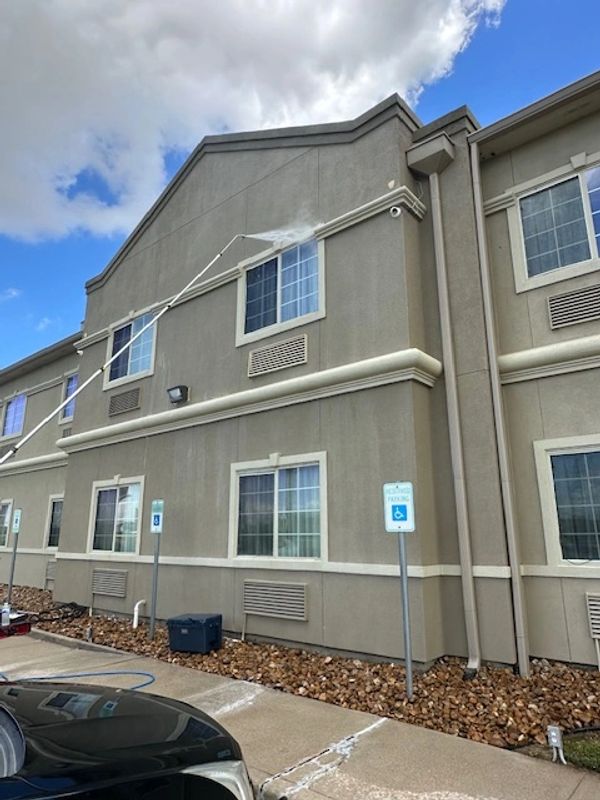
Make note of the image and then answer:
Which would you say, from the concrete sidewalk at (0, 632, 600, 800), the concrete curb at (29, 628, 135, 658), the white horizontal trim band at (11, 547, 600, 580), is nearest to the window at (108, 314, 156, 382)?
the white horizontal trim band at (11, 547, 600, 580)

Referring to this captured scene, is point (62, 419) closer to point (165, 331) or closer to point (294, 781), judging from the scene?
point (165, 331)

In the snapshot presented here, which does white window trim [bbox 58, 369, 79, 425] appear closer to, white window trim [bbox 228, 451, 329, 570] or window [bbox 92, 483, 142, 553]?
window [bbox 92, 483, 142, 553]

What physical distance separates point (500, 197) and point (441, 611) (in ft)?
18.7

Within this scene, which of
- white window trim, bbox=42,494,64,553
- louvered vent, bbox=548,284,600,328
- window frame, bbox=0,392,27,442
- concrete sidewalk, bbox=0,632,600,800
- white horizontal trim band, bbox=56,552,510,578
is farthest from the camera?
window frame, bbox=0,392,27,442

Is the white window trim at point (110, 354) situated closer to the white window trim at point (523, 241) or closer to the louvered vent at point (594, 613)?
the white window trim at point (523, 241)

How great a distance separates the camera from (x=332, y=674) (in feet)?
20.3

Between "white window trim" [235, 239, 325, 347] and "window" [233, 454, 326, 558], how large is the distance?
2152mm

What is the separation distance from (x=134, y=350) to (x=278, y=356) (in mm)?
4470

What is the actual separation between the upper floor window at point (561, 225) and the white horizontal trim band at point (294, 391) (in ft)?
6.25

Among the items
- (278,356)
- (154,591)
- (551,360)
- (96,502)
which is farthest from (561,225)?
(96,502)

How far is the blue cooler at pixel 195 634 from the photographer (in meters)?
7.39

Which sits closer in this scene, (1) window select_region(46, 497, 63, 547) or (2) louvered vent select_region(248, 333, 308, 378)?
(2) louvered vent select_region(248, 333, 308, 378)

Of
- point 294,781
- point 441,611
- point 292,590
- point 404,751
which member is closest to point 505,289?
point 441,611

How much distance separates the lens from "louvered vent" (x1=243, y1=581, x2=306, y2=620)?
23.8 ft
